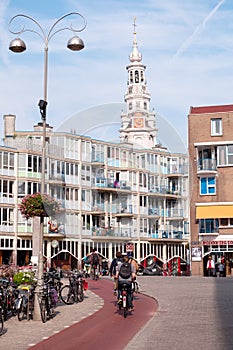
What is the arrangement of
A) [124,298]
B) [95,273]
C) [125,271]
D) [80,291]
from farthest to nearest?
[95,273] → [80,291] → [125,271] → [124,298]

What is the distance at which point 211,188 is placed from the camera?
173 ft

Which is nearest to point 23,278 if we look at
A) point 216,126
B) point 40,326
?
point 40,326

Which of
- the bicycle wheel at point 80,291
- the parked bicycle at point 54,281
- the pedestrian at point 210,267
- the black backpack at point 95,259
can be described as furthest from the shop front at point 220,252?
the parked bicycle at point 54,281

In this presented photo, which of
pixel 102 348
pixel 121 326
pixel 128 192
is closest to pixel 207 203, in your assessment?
pixel 128 192

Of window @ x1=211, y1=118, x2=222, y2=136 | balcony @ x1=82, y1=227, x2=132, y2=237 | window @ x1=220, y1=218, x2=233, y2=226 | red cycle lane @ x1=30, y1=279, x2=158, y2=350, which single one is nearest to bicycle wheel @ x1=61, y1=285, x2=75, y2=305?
red cycle lane @ x1=30, y1=279, x2=158, y2=350

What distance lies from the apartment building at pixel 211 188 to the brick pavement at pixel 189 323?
24363 millimetres

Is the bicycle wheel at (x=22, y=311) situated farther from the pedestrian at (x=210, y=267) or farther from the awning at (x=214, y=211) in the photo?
the awning at (x=214, y=211)

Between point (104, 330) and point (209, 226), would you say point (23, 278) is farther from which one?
point (209, 226)

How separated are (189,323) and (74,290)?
275 inches

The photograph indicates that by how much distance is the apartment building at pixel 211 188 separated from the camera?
51469 mm

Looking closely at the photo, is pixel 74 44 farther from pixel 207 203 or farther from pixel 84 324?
pixel 207 203

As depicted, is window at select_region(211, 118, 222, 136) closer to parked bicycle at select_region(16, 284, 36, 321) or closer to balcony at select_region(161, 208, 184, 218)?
balcony at select_region(161, 208, 184, 218)

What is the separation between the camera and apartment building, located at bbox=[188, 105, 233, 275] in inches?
2026

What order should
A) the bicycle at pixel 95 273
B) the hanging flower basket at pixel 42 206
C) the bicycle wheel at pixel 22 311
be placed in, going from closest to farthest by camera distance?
1. the bicycle wheel at pixel 22 311
2. the hanging flower basket at pixel 42 206
3. the bicycle at pixel 95 273
